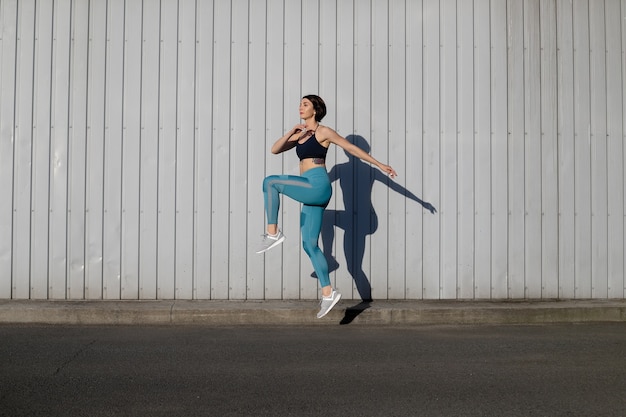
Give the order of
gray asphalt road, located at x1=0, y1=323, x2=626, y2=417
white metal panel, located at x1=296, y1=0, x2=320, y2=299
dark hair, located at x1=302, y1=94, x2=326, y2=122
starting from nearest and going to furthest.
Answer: gray asphalt road, located at x1=0, y1=323, x2=626, y2=417, dark hair, located at x1=302, y1=94, x2=326, y2=122, white metal panel, located at x1=296, y1=0, x2=320, y2=299

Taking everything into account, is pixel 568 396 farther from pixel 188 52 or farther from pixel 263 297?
pixel 188 52

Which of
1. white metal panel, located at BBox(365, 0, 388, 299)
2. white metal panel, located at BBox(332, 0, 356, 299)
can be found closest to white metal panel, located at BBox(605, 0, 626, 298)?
white metal panel, located at BBox(365, 0, 388, 299)

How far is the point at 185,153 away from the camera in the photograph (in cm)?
1026

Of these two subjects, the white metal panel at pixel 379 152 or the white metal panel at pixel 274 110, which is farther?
the white metal panel at pixel 379 152

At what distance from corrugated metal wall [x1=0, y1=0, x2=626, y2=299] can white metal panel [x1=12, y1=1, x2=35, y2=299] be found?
0.02m

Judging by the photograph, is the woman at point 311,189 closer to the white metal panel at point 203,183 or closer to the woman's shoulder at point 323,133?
the woman's shoulder at point 323,133

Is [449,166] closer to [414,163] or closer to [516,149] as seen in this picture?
[414,163]

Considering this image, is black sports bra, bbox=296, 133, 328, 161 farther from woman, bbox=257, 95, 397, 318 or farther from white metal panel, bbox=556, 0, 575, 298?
white metal panel, bbox=556, 0, 575, 298

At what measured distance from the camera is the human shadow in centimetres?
1042

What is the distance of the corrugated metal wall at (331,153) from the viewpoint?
10.2m

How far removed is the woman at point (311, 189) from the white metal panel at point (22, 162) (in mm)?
3071

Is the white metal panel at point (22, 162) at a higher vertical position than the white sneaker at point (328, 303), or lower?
higher

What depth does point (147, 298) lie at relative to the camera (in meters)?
10.2

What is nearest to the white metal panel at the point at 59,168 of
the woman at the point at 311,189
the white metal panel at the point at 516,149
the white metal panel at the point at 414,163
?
the woman at the point at 311,189
